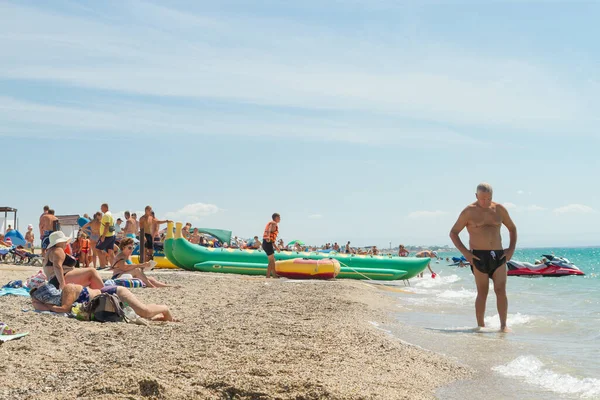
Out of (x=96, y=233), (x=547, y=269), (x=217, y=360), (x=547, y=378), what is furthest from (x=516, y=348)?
(x=547, y=269)

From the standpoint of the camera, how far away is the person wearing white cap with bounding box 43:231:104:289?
676 cm

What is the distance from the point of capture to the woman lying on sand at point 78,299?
633cm

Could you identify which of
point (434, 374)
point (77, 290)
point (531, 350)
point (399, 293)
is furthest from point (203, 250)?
point (434, 374)

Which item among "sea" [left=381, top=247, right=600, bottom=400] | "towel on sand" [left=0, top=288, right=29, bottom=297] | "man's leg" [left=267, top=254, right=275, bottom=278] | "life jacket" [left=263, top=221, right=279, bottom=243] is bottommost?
"sea" [left=381, top=247, right=600, bottom=400]

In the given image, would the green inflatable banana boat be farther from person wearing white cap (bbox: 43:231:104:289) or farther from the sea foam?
the sea foam

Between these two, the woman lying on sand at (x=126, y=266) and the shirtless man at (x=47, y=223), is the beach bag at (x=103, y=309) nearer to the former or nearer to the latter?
the woman lying on sand at (x=126, y=266)

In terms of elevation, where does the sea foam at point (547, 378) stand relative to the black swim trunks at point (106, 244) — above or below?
below

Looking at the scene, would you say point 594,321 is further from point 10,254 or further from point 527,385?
point 10,254

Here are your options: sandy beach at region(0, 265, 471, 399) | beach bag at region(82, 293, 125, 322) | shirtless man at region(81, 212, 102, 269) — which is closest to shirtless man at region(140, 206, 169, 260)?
shirtless man at region(81, 212, 102, 269)

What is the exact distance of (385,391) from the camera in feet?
12.0

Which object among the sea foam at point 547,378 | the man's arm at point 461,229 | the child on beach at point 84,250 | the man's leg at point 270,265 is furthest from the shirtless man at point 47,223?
the sea foam at point 547,378

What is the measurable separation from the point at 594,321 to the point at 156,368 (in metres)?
7.57

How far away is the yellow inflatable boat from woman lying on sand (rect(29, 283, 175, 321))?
8.70m

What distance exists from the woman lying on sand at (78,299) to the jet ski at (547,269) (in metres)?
23.9
